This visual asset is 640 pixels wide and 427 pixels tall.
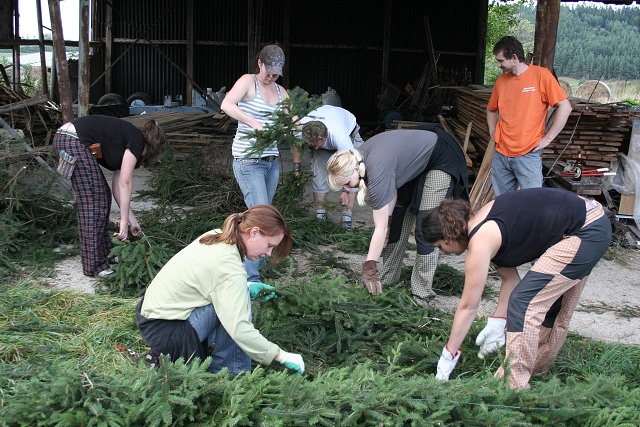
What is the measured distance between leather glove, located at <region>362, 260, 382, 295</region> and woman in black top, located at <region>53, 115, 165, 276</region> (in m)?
1.85

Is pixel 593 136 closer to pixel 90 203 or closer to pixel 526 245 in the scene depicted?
pixel 526 245

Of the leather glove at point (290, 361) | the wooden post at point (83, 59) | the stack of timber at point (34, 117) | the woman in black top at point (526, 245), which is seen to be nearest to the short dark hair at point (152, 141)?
the leather glove at point (290, 361)

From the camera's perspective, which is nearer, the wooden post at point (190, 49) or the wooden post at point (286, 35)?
the wooden post at point (286, 35)

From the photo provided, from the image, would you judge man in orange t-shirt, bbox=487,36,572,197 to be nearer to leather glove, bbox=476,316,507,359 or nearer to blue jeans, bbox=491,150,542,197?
blue jeans, bbox=491,150,542,197

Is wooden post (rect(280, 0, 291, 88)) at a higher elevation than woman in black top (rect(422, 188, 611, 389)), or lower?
higher

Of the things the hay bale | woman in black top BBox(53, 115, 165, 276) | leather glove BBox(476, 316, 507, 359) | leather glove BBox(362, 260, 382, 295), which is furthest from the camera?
the hay bale

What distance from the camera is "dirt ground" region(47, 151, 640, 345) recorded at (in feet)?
16.8

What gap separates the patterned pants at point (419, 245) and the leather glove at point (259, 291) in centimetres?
114

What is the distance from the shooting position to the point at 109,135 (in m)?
5.31

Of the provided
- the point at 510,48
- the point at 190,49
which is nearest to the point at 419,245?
the point at 510,48

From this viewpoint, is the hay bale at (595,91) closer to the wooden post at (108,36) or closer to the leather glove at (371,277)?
the wooden post at (108,36)

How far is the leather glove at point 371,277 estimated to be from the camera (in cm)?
464

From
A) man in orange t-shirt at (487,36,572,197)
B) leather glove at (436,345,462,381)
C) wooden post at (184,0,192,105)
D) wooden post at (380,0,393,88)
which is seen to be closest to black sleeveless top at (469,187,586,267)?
leather glove at (436,345,462,381)

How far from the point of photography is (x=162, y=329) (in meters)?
3.45
